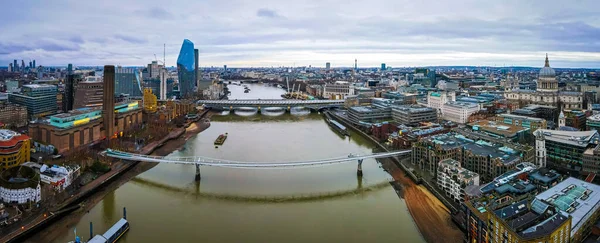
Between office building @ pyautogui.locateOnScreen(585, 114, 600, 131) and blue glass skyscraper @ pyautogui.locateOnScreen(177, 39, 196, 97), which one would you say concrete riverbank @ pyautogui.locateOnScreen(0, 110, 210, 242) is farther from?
blue glass skyscraper @ pyautogui.locateOnScreen(177, 39, 196, 97)

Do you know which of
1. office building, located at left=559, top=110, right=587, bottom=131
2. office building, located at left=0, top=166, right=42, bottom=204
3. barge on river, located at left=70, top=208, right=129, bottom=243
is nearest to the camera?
barge on river, located at left=70, top=208, right=129, bottom=243

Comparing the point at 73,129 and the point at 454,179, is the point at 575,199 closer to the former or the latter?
the point at 454,179

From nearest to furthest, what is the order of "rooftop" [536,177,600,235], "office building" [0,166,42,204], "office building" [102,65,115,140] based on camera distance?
"rooftop" [536,177,600,235], "office building" [0,166,42,204], "office building" [102,65,115,140]

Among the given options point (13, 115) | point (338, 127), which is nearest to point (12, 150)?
point (13, 115)

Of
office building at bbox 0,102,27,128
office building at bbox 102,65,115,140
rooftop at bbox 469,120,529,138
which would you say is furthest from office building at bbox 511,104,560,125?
office building at bbox 0,102,27,128

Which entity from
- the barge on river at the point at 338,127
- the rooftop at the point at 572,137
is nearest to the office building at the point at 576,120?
A: the rooftop at the point at 572,137

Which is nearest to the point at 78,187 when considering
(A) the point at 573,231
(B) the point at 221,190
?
(B) the point at 221,190

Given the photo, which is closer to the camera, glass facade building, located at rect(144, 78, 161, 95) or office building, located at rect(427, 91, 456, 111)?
office building, located at rect(427, 91, 456, 111)
